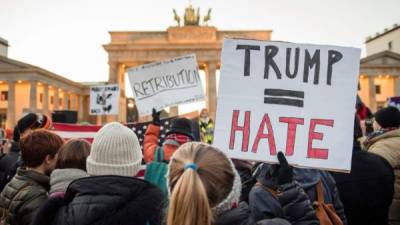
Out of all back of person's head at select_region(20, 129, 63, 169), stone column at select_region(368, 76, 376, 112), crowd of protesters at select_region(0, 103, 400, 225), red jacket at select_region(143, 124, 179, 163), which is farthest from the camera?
stone column at select_region(368, 76, 376, 112)

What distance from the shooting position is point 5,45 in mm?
65562

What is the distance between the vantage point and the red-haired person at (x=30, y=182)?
276 centimetres

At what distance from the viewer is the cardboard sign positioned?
607 cm

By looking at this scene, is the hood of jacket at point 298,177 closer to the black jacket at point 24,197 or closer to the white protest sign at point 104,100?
the black jacket at point 24,197

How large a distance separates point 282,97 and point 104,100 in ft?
28.3

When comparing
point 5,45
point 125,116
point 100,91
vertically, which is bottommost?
point 125,116

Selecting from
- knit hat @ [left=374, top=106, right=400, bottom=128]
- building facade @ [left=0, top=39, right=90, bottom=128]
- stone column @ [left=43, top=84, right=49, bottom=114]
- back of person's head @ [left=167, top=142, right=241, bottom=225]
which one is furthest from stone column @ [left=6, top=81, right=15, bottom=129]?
back of person's head @ [left=167, top=142, right=241, bottom=225]

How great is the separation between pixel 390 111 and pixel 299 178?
221cm

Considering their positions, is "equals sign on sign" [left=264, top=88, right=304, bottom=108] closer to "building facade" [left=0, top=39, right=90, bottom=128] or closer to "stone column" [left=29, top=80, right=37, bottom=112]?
"building facade" [left=0, top=39, right=90, bottom=128]

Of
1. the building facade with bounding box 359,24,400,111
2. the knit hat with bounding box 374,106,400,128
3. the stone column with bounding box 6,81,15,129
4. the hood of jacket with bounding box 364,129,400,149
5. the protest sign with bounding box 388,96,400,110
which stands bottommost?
the stone column with bounding box 6,81,15,129

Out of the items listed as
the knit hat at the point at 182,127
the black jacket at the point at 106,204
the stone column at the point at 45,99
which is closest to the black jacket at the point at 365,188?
the knit hat at the point at 182,127

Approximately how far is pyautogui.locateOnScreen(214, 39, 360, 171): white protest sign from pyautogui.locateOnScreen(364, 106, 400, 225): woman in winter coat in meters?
1.61

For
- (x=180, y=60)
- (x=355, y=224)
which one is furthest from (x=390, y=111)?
(x=180, y=60)

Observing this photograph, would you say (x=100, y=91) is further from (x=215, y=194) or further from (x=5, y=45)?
(x=5, y=45)
